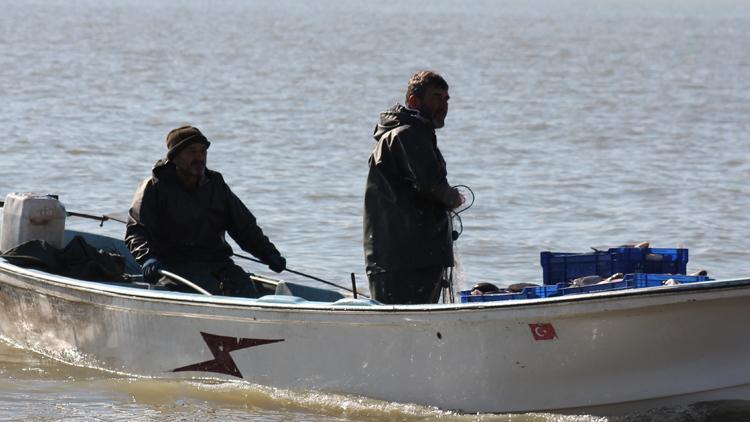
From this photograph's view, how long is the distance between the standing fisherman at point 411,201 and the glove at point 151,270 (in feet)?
4.18

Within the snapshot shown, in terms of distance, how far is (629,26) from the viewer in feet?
201

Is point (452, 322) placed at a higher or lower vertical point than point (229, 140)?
lower

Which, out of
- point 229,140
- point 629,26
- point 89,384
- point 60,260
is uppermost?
point 629,26

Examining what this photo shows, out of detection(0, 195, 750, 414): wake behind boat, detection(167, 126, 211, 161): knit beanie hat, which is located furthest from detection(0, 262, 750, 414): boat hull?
detection(167, 126, 211, 161): knit beanie hat

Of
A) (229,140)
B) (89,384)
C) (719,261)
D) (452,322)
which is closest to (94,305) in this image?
(89,384)

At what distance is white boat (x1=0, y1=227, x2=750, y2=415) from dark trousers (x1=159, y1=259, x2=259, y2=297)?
40cm

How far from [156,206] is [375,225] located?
1.42m

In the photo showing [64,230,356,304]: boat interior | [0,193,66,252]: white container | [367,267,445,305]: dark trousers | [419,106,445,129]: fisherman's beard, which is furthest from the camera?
[0,193,66,252]: white container

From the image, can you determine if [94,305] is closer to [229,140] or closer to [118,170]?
[118,170]

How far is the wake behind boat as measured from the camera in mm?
7098

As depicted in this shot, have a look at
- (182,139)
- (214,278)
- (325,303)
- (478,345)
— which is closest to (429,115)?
(325,303)

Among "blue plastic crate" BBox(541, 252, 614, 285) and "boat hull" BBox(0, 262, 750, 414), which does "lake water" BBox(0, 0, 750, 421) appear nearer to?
"boat hull" BBox(0, 262, 750, 414)

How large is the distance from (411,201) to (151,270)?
1.60 meters

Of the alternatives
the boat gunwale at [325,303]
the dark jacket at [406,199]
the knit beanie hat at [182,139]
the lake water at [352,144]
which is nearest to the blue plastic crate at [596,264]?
the dark jacket at [406,199]
